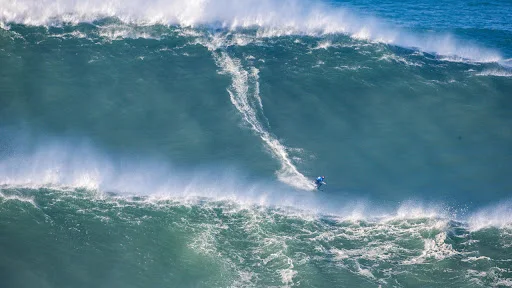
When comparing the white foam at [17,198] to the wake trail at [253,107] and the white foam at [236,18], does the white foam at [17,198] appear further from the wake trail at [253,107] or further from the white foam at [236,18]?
the white foam at [236,18]

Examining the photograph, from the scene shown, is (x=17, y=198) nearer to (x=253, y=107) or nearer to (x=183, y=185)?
(x=183, y=185)

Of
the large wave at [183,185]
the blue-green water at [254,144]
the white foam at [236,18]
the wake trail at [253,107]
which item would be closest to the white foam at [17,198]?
the blue-green water at [254,144]

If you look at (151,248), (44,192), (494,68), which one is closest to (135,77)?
(44,192)

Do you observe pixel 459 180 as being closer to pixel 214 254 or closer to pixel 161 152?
pixel 214 254

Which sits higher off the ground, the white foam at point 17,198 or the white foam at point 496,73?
the white foam at point 496,73

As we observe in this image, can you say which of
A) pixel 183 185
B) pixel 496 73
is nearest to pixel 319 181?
pixel 183 185
